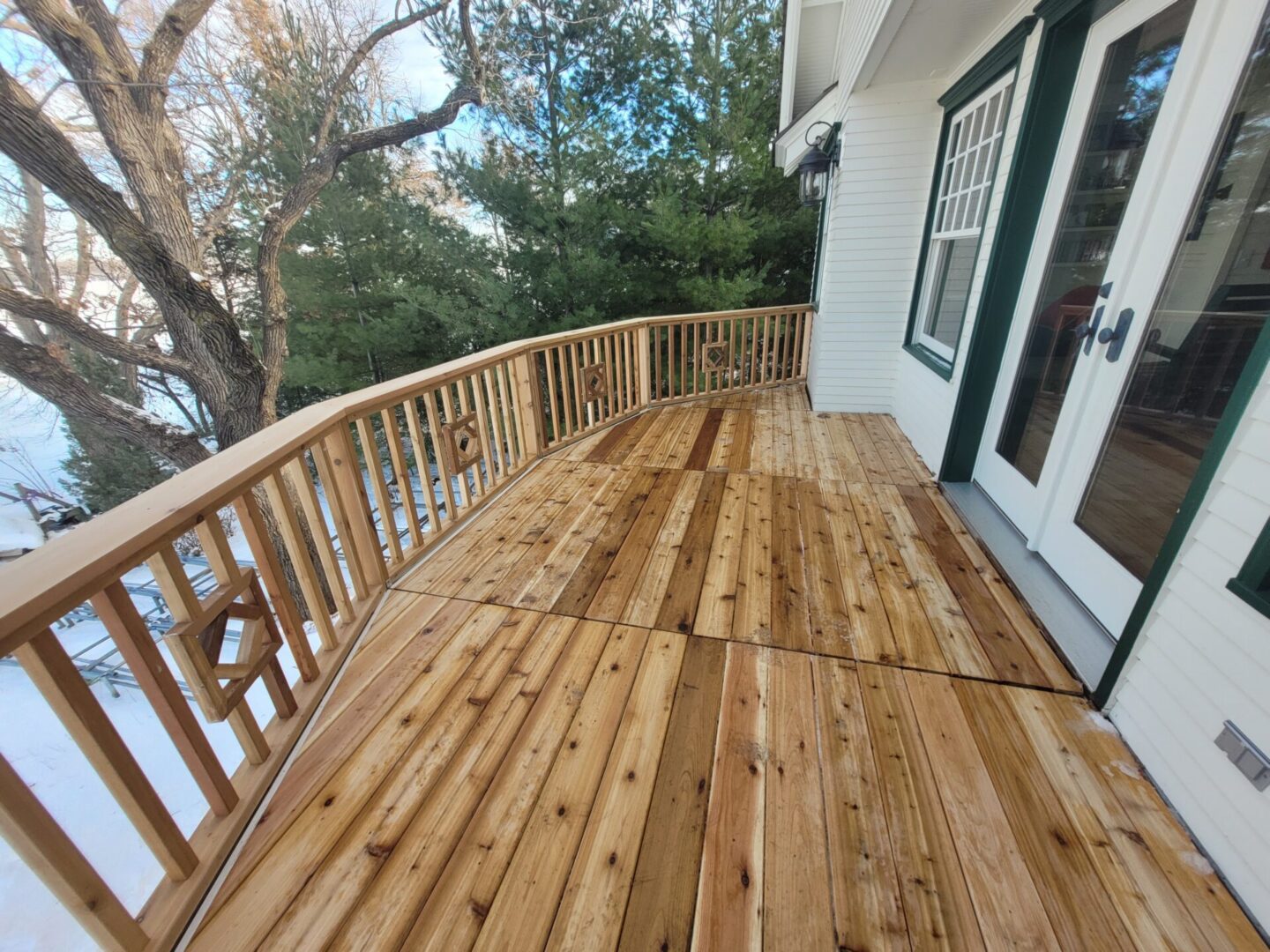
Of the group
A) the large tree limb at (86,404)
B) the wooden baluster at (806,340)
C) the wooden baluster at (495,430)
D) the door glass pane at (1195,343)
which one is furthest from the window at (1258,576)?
the large tree limb at (86,404)

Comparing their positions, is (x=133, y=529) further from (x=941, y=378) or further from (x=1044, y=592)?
(x=941, y=378)

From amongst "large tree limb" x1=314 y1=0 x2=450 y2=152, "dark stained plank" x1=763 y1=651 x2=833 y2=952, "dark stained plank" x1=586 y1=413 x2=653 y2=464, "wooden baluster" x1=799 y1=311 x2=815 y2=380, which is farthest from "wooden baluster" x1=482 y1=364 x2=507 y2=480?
"large tree limb" x1=314 y1=0 x2=450 y2=152

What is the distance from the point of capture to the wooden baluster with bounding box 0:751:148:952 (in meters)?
0.76

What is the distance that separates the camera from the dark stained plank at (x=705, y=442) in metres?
3.32

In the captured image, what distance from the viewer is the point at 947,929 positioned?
1.00m

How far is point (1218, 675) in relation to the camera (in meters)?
1.09

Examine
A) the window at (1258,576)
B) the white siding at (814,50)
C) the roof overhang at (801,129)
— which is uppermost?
the white siding at (814,50)

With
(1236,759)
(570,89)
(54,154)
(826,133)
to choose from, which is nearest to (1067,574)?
(1236,759)

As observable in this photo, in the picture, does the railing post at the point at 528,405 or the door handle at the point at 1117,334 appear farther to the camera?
the railing post at the point at 528,405

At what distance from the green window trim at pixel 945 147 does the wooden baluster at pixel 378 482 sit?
289 centimetres

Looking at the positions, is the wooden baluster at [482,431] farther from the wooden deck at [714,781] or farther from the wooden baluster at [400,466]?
the wooden deck at [714,781]

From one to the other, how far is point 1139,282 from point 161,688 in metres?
2.74

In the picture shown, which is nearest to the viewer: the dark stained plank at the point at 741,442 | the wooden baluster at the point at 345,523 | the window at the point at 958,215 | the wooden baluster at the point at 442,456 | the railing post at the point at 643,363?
the wooden baluster at the point at 345,523

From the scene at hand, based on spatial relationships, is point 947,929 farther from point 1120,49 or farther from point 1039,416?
point 1120,49
